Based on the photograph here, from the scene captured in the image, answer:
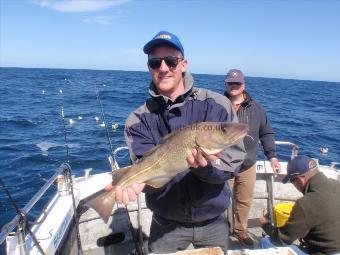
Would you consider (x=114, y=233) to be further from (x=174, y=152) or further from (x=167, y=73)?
(x=167, y=73)

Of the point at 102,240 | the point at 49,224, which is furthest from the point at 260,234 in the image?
the point at 49,224

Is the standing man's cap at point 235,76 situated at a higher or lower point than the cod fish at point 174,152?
higher

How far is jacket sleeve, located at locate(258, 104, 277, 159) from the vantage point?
19.3 feet

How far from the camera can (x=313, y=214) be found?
3.64 metres

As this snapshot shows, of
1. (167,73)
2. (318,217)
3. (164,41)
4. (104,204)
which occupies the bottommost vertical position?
(318,217)

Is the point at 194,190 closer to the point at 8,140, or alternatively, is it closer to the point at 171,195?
the point at 171,195

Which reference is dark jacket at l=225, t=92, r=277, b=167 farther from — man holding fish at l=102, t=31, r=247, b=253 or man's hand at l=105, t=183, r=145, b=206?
man's hand at l=105, t=183, r=145, b=206

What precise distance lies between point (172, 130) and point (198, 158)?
0.57m

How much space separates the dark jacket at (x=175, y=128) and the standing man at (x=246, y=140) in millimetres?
2244

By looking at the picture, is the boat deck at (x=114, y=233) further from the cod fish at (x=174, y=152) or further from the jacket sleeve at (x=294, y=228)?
the cod fish at (x=174, y=152)

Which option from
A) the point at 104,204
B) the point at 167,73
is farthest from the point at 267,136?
the point at 104,204

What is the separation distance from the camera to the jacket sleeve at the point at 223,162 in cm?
305

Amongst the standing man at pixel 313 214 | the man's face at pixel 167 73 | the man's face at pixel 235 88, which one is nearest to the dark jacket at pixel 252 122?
the man's face at pixel 235 88

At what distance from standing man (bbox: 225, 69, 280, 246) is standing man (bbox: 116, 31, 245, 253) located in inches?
88.3
